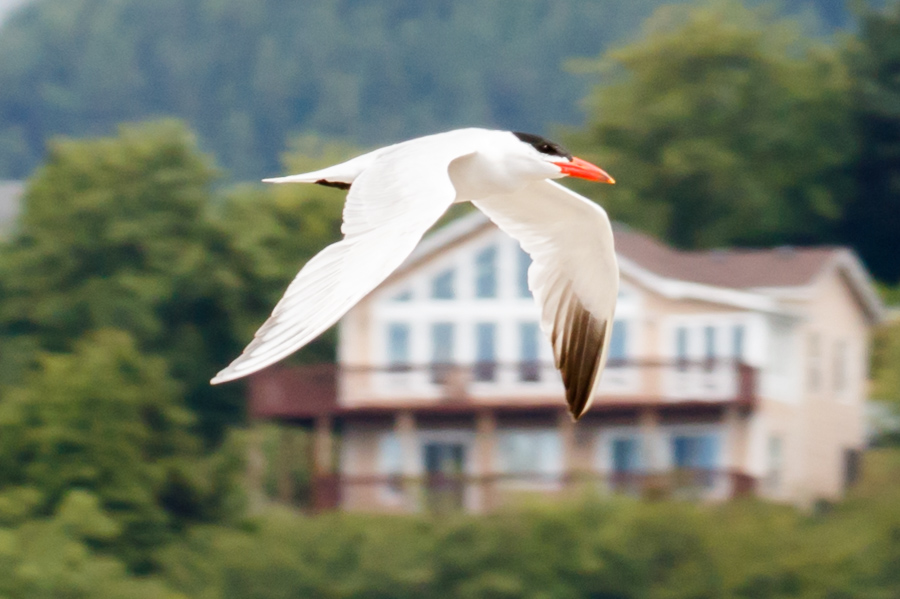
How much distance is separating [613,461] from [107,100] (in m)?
88.8

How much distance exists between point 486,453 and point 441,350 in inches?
63.8

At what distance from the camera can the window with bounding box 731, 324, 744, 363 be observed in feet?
93.6

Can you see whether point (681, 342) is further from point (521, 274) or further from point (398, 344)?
point (398, 344)

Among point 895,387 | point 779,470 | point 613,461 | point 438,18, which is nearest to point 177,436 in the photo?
point 613,461

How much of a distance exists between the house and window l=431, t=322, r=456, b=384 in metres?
0.02

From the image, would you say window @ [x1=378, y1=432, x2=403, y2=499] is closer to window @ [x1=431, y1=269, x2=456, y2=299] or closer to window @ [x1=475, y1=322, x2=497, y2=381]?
window @ [x1=475, y1=322, x2=497, y2=381]

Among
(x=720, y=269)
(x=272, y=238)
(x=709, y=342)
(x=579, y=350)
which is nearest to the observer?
(x=579, y=350)

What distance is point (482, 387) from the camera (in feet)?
92.2

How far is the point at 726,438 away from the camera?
2892cm

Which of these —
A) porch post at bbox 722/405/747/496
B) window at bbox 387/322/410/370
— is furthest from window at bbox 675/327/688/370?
window at bbox 387/322/410/370

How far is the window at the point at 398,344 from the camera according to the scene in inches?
1119

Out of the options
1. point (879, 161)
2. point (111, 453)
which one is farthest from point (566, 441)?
point (879, 161)

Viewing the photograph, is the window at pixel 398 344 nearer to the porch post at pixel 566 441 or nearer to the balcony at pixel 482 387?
the balcony at pixel 482 387

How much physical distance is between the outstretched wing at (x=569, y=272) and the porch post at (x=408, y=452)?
1738 centimetres
